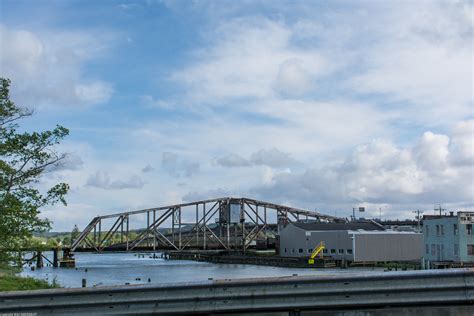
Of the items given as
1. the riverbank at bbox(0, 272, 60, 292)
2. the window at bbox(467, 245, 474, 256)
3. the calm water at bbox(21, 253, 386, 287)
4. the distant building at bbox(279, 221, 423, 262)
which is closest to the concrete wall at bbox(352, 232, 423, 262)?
the distant building at bbox(279, 221, 423, 262)

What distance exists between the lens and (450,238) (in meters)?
64.6

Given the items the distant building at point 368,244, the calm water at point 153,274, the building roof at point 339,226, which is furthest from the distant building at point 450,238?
the building roof at point 339,226

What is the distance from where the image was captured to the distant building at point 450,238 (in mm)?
62812

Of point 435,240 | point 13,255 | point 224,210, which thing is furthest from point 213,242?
point 13,255

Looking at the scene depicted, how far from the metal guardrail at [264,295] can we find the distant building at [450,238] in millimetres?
57354

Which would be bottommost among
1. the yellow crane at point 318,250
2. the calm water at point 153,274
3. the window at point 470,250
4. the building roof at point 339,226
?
the calm water at point 153,274

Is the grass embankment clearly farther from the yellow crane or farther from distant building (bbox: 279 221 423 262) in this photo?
distant building (bbox: 279 221 423 262)

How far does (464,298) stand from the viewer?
978 centimetres

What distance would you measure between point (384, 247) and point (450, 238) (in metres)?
48.2

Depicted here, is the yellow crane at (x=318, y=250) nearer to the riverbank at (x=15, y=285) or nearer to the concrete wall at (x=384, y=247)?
the concrete wall at (x=384, y=247)

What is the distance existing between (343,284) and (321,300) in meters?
0.50

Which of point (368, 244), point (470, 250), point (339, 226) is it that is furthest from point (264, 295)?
point (339, 226)

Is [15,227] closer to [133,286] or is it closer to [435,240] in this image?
[133,286]

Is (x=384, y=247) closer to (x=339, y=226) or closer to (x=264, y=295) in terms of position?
(x=339, y=226)
